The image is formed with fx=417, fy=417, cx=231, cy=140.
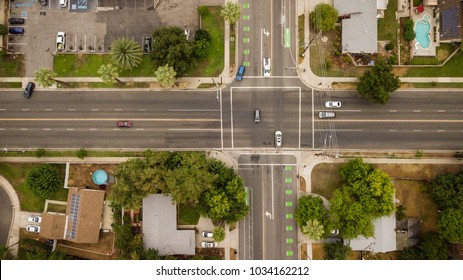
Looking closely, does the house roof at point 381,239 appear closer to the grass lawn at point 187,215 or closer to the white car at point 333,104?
the white car at point 333,104

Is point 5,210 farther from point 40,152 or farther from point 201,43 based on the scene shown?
point 201,43

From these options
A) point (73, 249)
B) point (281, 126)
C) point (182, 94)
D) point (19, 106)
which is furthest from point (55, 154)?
point (281, 126)

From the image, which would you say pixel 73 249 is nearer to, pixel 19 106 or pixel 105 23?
pixel 19 106

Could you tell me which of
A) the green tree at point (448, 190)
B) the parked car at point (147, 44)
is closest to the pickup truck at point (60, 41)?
the parked car at point (147, 44)

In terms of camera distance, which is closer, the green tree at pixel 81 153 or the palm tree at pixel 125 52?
the palm tree at pixel 125 52

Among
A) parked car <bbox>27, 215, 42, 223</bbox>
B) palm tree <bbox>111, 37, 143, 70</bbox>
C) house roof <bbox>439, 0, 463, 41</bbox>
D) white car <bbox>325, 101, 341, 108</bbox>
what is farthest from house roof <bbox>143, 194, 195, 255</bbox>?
house roof <bbox>439, 0, 463, 41</bbox>

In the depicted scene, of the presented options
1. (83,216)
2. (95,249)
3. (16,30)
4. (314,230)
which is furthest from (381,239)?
(16,30)
